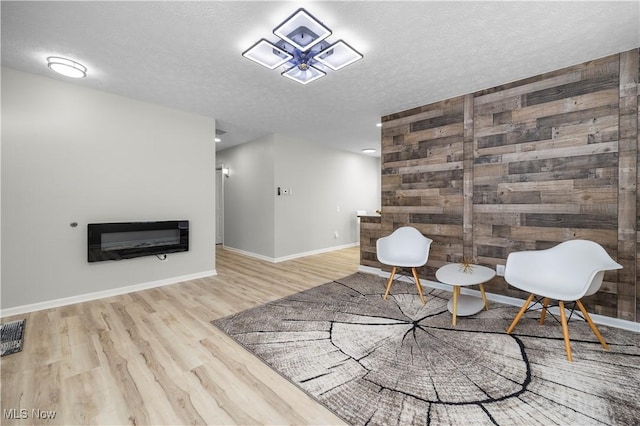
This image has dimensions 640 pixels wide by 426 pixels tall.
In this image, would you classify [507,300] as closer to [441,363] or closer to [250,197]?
[441,363]

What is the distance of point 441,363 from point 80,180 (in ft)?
14.0

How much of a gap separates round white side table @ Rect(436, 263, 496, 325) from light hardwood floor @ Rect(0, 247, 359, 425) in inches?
66.5

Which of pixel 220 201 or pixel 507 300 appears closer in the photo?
pixel 507 300

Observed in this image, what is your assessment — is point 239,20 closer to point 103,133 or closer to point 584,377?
point 103,133

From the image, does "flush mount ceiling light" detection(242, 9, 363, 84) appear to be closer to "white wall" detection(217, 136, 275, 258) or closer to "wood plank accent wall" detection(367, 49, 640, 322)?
"wood plank accent wall" detection(367, 49, 640, 322)

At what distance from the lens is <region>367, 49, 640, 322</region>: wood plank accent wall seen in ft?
8.09

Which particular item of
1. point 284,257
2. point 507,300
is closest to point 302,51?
point 507,300

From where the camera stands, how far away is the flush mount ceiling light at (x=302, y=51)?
204cm

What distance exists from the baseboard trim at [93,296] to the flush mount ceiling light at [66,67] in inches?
98.8

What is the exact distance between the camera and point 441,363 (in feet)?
6.29

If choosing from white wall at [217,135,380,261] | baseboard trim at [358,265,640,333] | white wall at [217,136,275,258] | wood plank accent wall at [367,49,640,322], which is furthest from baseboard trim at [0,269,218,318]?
wood plank accent wall at [367,49,640,322]

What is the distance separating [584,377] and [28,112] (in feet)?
18.2

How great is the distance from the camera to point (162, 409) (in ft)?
4.96

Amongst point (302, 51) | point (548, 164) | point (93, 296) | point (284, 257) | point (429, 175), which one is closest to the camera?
point (302, 51)
